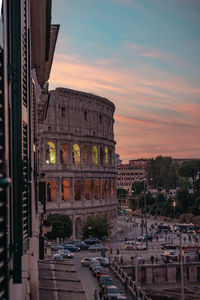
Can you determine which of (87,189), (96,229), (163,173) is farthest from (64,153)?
(163,173)

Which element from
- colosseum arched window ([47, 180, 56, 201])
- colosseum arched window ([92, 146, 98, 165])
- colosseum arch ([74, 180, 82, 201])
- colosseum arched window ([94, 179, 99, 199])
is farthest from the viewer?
colosseum arched window ([94, 179, 99, 199])

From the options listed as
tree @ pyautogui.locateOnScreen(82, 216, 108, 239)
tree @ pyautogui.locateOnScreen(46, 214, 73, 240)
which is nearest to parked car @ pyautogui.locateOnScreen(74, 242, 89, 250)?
tree @ pyautogui.locateOnScreen(46, 214, 73, 240)

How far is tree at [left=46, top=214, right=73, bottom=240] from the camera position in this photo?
6375cm

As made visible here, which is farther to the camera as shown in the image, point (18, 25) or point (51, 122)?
point (51, 122)

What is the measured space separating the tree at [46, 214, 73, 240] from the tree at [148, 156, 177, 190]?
98.3m

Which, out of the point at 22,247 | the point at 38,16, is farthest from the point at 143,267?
the point at 22,247

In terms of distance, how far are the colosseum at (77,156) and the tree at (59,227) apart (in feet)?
14.5

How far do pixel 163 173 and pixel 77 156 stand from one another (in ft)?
296

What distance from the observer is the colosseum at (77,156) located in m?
71.1

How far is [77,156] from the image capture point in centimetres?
7675

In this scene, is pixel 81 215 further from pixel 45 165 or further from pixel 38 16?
pixel 38 16

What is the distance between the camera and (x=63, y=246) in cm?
5881

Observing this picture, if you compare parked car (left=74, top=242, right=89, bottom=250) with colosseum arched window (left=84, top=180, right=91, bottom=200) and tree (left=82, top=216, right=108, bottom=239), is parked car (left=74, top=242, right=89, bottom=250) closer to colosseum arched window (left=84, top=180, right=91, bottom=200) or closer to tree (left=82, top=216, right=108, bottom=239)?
tree (left=82, top=216, right=108, bottom=239)

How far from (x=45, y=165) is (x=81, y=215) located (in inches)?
395
